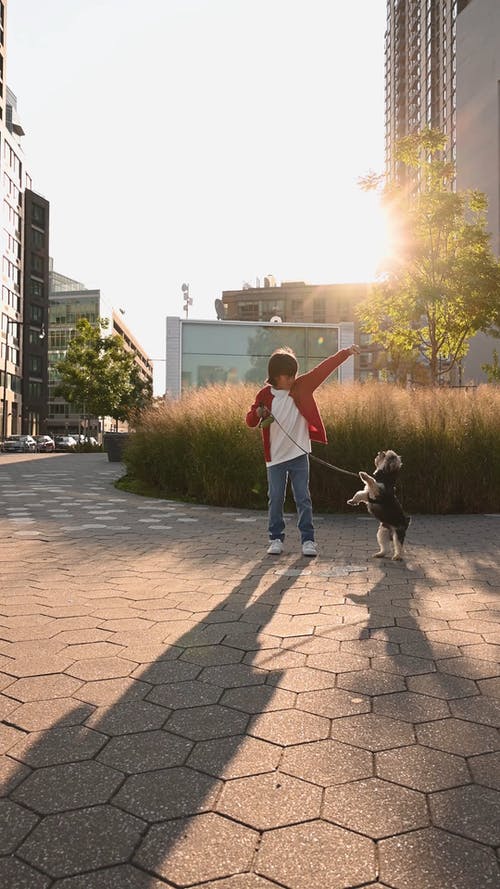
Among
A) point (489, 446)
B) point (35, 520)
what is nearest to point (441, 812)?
point (35, 520)

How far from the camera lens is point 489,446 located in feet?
27.5

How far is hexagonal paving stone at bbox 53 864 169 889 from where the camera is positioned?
138 cm

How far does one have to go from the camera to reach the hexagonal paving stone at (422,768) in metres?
1.80

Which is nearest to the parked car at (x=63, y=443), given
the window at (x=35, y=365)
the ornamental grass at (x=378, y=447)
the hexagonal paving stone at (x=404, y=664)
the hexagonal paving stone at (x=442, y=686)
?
the window at (x=35, y=365)

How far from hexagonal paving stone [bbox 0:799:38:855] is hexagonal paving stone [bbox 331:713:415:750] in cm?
98

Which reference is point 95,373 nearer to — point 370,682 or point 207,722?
point 370,682

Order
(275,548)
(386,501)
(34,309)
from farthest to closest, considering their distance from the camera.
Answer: (34,309), (275,548), (386,501)

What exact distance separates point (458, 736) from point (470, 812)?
45cm

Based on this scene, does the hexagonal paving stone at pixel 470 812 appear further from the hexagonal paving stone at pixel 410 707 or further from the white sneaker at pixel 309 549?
the white sneaker at pixel 309 549

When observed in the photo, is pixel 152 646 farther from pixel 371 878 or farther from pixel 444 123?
pixel 444 123

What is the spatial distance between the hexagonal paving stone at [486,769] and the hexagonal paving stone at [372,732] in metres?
0.21

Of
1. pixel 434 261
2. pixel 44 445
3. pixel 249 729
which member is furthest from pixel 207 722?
pixel 44 445

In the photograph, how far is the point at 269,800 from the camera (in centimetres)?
170

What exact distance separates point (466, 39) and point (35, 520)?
4840 cm
